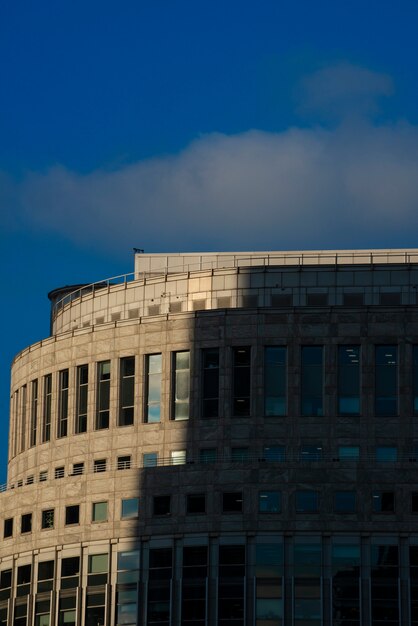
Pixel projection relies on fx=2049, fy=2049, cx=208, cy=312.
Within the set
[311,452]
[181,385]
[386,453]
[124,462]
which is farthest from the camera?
[124,462]

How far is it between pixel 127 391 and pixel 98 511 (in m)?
8.88

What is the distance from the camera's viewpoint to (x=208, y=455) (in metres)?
140

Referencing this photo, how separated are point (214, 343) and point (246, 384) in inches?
143

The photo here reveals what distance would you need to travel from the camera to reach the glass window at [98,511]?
141 m

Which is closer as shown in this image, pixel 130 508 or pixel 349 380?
pixel 349 380

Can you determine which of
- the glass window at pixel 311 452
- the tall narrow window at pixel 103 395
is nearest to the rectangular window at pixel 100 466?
the tall narrow window at pixel 103 395

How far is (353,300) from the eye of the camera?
143 m

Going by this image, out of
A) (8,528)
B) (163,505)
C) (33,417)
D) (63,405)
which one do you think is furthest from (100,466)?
(33,417)

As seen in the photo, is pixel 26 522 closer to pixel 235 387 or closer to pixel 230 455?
pixel 230 455

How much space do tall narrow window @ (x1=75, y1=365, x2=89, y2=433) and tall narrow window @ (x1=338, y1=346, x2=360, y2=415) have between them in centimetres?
1914

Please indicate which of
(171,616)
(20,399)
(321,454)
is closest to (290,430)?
(321,454)

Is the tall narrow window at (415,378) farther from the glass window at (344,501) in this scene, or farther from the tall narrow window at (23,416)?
the tall narrow window at (23,416)

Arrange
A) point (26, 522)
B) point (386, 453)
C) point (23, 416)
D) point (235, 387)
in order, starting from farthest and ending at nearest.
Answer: point (23, 416)
point (26, 522)
point (235, 387)
point (386, 453)

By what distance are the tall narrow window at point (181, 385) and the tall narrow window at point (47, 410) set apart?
Result: 459 inches
